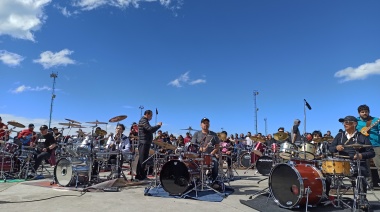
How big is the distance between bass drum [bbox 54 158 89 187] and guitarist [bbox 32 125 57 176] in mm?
2121

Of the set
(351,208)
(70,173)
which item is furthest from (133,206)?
(351,208)

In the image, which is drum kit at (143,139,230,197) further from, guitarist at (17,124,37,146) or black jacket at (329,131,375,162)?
guitarist at (17,124,37,146)

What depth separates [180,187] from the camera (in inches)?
265

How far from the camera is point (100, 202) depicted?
5887 mm

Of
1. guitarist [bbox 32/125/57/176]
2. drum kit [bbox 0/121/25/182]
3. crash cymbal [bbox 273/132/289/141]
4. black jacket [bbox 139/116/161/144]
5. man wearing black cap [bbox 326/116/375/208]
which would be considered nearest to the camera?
man wearing black cap [bbox 326/116/375/208]

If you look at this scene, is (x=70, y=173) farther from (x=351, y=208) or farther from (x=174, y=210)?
(x=351, y=208)

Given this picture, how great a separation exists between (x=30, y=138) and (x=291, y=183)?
11.5 meters

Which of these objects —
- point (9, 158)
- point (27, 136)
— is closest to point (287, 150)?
point (9, 158)

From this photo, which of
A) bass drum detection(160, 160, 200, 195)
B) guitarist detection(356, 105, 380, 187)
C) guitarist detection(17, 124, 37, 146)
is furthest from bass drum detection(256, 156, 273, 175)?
guitarist detection(17, 124, 37, 146)

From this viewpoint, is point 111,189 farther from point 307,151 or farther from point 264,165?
point 264,165

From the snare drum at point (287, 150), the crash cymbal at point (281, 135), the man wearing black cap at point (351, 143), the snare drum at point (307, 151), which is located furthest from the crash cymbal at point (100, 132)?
the man wearing black cap at point (351, 143)

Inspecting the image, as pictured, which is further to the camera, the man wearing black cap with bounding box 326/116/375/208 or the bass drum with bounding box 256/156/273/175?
the bass drum with bounding box 256/156/273/175

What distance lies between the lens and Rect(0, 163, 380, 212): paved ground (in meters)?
5.38

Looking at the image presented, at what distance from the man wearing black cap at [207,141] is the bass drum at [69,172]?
316 centimetres
